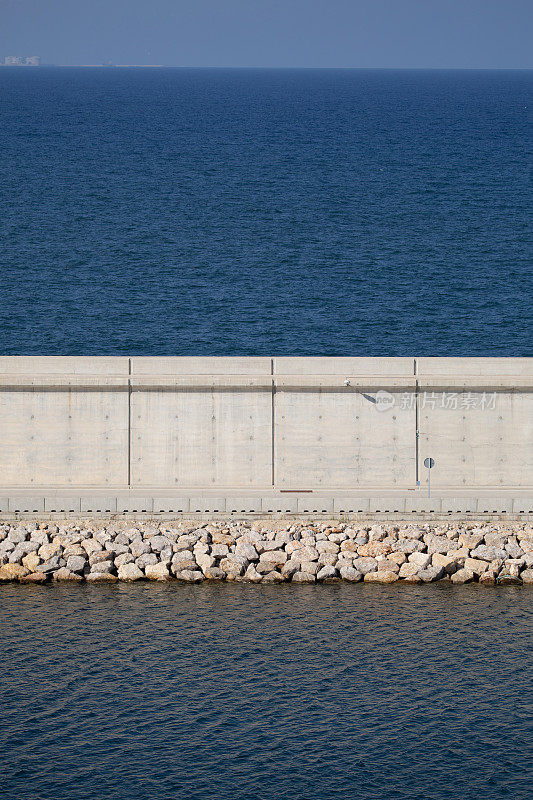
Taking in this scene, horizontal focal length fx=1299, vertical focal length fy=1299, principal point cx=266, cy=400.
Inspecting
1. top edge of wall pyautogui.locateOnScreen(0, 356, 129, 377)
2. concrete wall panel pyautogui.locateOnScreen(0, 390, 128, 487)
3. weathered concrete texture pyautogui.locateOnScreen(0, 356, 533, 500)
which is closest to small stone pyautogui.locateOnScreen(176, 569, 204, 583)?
weathered concrete texture pyautogui.locateOnScreen(0, 356, 533, 500)

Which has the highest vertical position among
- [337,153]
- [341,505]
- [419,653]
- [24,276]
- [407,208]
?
[337,153]

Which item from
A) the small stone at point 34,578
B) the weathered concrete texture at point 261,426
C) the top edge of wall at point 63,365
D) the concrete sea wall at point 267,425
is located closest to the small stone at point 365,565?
the concrete sea wall at point 267,425

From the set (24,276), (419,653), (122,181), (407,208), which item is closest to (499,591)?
(419,653)

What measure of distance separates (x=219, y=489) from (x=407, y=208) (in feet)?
188

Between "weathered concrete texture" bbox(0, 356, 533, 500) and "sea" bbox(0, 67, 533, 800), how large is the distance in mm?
4340

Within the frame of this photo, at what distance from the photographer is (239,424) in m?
34.3

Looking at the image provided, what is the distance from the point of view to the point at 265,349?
54.5 metres

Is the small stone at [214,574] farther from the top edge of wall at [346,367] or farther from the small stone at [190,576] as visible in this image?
the top edge of wall at [346,367]

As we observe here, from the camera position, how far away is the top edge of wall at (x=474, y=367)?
113 ft

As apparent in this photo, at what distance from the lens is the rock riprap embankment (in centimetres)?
3116

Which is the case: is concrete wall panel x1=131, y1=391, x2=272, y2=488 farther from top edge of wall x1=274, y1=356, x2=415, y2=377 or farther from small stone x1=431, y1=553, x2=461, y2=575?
small stone x1=431, y1=553, x2=461, y2=575

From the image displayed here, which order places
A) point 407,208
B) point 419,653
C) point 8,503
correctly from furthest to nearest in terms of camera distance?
point 407,208 < point 8,503 < point 419,653

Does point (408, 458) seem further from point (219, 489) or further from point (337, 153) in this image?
point (337, 153)

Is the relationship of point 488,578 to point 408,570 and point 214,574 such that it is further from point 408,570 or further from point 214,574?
point 214,574
